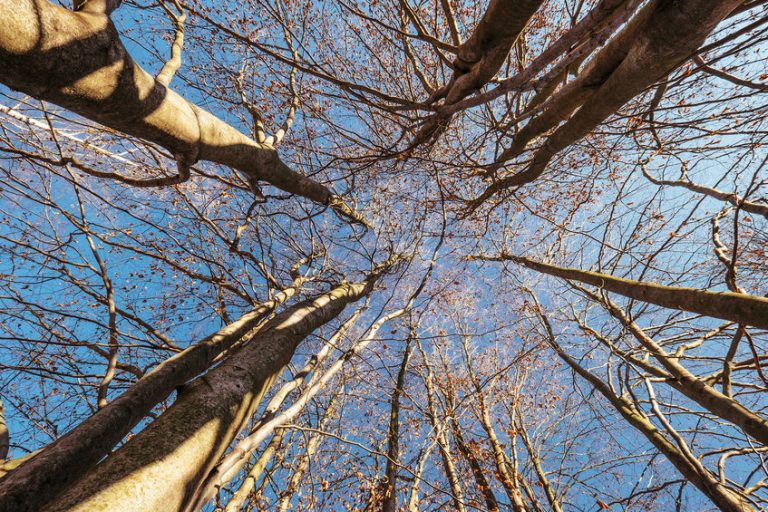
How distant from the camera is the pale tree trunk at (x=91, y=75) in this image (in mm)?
1098

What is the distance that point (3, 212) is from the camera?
128 inches

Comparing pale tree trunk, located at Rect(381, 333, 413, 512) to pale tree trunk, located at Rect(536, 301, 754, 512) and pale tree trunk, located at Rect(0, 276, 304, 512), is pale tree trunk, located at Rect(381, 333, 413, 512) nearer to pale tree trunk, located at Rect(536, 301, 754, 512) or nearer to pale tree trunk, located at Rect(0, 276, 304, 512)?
pale tree trunk, located at Rect(0, 276, 304, 512)

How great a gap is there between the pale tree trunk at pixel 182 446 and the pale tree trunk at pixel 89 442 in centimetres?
27

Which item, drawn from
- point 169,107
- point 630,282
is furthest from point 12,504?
point 630,282

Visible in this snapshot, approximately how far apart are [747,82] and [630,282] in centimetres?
200

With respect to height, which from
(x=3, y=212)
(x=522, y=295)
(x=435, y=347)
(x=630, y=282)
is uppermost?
(x=522, y=295)

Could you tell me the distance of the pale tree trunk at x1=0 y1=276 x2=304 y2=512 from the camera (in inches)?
44.4

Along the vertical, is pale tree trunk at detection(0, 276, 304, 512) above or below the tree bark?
below

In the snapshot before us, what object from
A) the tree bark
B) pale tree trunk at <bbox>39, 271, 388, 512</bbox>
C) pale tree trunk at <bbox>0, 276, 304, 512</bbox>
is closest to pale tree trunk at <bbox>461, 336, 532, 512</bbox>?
the tree bark

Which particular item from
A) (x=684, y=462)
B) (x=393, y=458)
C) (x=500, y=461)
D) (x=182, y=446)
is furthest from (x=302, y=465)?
(x=684, y=462)

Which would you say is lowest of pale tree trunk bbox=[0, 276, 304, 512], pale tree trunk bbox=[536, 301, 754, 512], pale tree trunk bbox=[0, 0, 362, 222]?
pale tree trunk bbox=[0, 276, 304, 512]

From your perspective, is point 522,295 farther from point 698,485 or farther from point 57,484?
point 57,484

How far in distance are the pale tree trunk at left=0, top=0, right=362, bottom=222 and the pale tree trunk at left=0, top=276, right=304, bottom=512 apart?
140 cm

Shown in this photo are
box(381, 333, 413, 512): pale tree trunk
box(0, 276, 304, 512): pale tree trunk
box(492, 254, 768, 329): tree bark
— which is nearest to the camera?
box(0, 276, 304, 512): pale tree trunk
